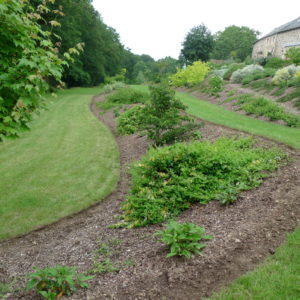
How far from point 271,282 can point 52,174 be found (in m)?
6.12

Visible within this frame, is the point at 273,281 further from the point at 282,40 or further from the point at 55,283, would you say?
the point at 282,40

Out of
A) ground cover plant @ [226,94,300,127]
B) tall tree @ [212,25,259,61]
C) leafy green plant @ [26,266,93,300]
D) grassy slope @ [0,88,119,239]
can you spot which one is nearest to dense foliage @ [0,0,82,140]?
leafy green plant @ [26,266,93,300]

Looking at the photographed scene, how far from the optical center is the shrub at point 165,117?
25.6 ft

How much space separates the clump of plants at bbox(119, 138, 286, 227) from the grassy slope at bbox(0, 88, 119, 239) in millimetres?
1391

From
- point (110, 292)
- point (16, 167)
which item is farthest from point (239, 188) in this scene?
point (16, 167)

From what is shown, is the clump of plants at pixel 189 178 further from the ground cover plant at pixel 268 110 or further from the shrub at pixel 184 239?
the ground cover plant at pixel 268 110

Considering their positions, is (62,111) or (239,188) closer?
(239,188)

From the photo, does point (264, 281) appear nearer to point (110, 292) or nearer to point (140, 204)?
point (110, 292)

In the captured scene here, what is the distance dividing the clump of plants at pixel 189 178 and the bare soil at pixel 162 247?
21 centimetres

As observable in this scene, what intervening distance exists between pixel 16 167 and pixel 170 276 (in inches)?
256

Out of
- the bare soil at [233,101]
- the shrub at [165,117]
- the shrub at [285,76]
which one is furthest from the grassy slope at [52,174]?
the shrub at [285,76]

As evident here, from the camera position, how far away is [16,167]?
8.07 meters

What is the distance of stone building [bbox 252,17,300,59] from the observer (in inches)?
1385

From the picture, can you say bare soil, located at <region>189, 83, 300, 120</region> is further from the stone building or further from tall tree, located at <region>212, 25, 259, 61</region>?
tall tree, located at <region>212, 25, 259, 61</region>
